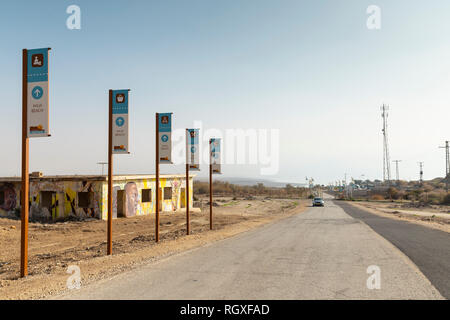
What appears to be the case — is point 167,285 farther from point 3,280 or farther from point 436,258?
point 436,258

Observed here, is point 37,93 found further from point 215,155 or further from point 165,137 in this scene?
point 215,155

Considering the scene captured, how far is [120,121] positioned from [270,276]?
8.26m

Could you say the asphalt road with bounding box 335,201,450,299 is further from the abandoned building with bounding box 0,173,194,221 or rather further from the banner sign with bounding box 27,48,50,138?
the abandoned building with bounding box 0,173,194,221

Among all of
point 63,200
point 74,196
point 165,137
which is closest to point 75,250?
point 165,137

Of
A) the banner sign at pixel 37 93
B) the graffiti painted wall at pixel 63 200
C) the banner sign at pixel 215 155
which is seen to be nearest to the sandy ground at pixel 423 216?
the banner sign at pixel 215 155

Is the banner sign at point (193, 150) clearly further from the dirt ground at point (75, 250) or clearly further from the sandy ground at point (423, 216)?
the sandy ground at point (423, 216)

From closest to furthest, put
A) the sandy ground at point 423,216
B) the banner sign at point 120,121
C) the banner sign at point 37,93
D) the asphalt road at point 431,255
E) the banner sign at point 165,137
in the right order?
A: the asphalt road at point 431,255 < the banner sign at point 37,93 < the banner sign at point 120,121 < the banner sign at point 165,137 < the sandy ground at point 423,216

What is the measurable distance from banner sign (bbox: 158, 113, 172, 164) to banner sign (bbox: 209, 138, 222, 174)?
5539mm

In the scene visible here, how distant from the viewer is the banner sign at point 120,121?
42.9ft

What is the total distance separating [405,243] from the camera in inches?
601

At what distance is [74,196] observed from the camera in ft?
91.7

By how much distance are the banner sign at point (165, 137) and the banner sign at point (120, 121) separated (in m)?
3.50
